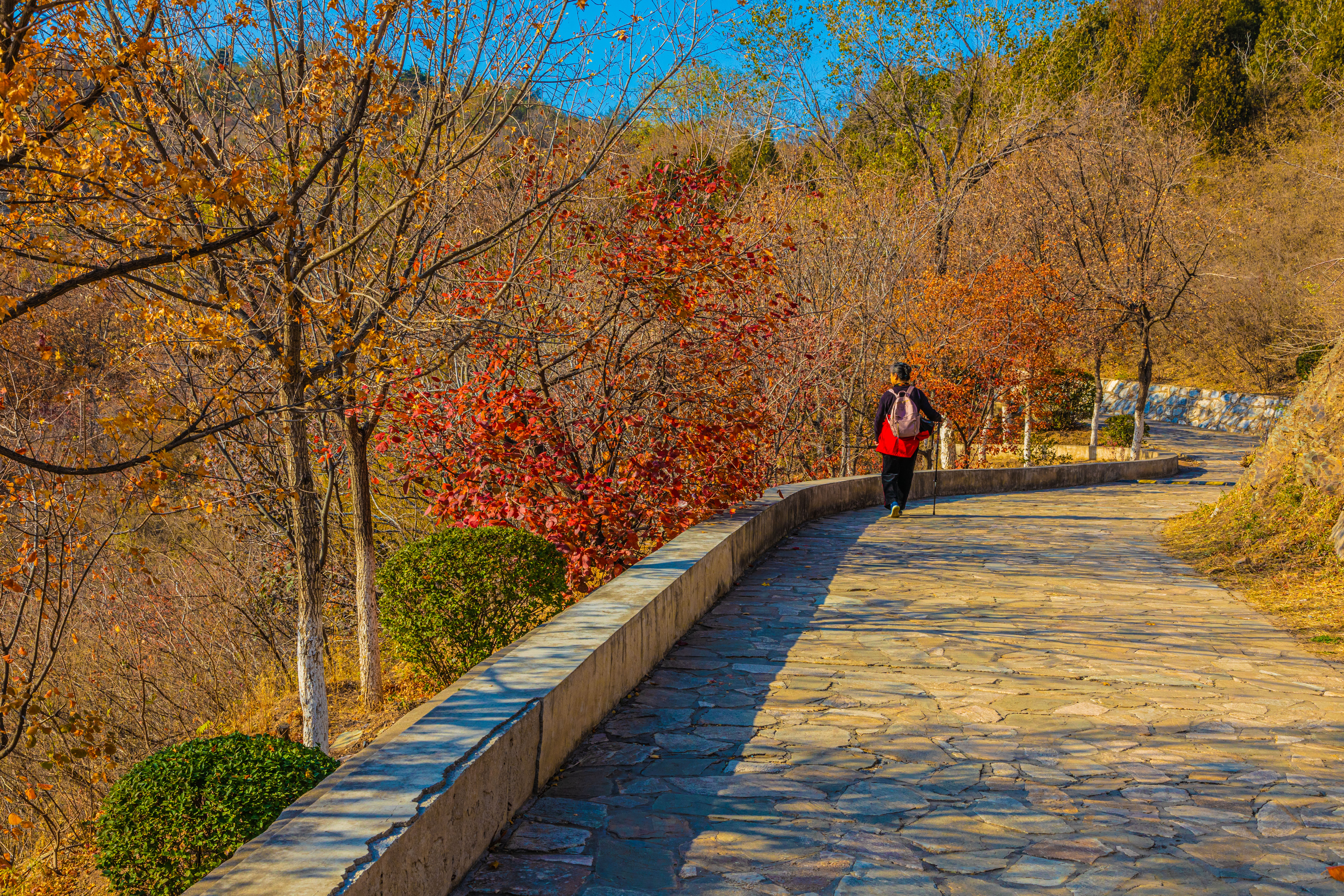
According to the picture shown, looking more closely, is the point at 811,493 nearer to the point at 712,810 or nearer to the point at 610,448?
the point at 610,448

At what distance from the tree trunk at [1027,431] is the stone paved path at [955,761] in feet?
62.5

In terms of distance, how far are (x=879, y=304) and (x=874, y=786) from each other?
16.2 metres

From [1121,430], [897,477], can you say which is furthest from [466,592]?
[1121,430]

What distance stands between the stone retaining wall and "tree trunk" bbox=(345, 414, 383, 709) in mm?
33798

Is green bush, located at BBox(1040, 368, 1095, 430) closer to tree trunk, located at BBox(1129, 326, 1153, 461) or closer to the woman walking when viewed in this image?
tree trunk, located at BBox(1129, 326, 1153, 461)

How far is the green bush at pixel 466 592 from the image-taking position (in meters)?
6.98

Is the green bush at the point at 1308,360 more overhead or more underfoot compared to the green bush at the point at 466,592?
more overhead

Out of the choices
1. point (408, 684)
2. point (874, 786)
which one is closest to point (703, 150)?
point (408, 684)

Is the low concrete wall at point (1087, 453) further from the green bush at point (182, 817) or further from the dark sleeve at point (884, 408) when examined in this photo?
the green bush at point (182, 817)

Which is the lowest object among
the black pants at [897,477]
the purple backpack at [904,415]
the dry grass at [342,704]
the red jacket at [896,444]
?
the dry grass at [342,704]

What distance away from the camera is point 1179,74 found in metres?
44.7

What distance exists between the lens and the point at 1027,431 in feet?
89.5

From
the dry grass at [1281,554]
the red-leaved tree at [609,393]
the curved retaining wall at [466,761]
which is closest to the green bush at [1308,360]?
the dry grass at [1281,554]

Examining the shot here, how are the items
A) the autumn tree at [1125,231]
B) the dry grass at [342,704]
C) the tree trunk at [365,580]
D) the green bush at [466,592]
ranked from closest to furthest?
the green bush at [466,592] < the dry grass at [342,704] < the tree trunk at [365,580] < the autumn tree at [1125,231]
